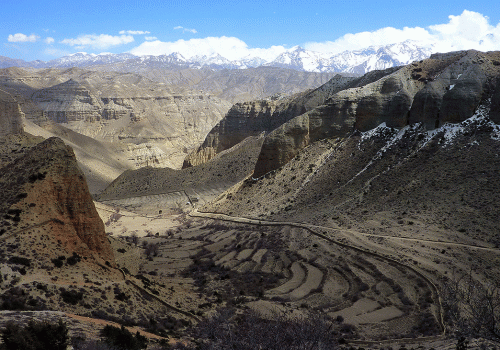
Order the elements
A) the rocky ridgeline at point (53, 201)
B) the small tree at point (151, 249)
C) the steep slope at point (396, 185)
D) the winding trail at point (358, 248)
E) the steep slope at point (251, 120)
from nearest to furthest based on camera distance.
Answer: the winding trail at point (358, 248) < the rocky ridgeline at point (53, 201) < the steep slope at point (396, 185) < the small tree at point (151, 249) < the steep slope at point (251, 120)

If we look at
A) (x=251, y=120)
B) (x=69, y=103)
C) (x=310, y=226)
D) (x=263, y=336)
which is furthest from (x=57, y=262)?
(x=69, y=103)

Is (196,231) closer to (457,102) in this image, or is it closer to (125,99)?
(457,102)

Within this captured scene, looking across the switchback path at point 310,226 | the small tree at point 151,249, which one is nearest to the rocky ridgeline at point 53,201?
the small tree at point 151,249

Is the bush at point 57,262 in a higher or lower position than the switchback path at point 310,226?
higher

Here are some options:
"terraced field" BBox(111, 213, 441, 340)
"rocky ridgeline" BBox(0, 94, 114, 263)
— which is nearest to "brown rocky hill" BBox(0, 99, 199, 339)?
"rocky ridgeline" BBox(0, 94, 114, 263)

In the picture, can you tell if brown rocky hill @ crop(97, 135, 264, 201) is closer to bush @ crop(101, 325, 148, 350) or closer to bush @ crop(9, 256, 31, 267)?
bush @ crop(9, 256, 31, 267)

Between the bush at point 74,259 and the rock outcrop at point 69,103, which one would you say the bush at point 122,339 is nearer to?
the bush at point 74,259

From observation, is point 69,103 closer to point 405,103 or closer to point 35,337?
point 405,103
